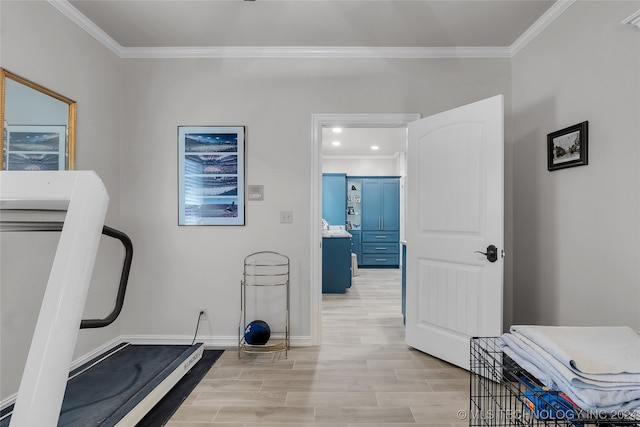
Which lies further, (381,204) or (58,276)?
(381,204)

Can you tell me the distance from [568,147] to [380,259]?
18.6 ft

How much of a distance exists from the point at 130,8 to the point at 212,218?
1704 mm

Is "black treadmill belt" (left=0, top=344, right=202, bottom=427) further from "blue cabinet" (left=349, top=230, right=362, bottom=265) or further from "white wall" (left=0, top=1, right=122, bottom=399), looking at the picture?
"blue cabinet" (left=349, top=230, right=362, bottom=265)

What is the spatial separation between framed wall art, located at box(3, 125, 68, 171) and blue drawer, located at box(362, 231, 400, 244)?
620 cm

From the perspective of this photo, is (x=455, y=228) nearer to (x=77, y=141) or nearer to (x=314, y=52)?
(x=314, y=52)

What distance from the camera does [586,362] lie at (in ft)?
2.67

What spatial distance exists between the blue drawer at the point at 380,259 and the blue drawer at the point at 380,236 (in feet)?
1.16

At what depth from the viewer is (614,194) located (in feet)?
6.19

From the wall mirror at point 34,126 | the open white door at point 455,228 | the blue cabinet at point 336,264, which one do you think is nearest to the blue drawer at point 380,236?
the blue cabinet at point 336,264

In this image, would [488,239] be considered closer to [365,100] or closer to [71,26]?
[365,100]

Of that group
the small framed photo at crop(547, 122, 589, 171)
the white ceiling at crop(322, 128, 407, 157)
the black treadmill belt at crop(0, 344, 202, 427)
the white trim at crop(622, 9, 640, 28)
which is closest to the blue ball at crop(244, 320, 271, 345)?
the black treadmill belt at crop(0, 344, 202, 427)

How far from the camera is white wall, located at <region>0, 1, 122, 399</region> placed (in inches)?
77.4

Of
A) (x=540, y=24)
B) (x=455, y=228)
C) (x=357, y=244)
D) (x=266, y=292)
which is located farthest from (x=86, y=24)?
(x=357, y=244)

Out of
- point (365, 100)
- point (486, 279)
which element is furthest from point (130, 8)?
point (486, 279)
